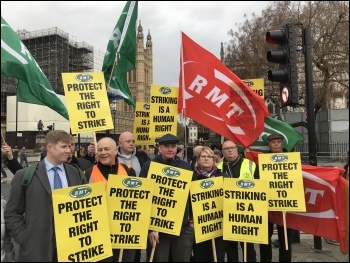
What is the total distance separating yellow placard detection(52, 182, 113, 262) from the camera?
3.31m

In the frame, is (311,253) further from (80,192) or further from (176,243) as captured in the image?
(80,192)

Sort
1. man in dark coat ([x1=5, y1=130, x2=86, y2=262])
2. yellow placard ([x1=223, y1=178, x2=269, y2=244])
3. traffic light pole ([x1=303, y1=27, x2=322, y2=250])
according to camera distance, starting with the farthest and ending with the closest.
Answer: traffic light pole ([x1=303, y1=27, x2=322, y2=250]), yellow placard ([x1=223, y1=178, x2=269, y2=244]), man in dark coat ([x1=5, y1=130, x2=86, y2=262])

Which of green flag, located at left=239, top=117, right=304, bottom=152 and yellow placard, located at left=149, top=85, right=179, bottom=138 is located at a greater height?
yellow placard, located at left=149, top=85, right=179, bottom=138

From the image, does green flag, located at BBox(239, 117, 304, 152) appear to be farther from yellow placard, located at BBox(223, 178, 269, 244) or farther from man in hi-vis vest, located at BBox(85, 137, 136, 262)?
man in hi-vis vest, located at BBox(85, 137, 136, 262)

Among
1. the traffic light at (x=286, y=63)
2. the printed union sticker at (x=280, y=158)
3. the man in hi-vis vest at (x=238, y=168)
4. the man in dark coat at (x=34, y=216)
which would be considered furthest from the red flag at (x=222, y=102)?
the man in dark coat at (x=34, y=216)

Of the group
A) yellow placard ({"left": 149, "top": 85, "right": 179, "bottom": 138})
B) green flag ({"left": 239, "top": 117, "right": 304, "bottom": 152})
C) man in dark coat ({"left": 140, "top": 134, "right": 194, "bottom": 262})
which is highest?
yellow placard ({"left": 149, "top": 85, "right": 179, "bottom": 138})

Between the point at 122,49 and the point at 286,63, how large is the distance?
9.33 feet

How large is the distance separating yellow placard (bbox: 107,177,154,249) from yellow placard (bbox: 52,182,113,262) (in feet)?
0.44

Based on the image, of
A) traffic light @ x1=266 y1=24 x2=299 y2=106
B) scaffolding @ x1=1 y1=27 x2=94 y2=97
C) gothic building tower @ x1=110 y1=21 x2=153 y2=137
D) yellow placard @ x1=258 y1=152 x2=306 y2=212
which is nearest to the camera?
yellow placard @ x1=258 y1=152 x2=306 y2=212

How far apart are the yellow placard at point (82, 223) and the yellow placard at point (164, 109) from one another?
123 inches

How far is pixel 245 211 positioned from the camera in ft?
13.6

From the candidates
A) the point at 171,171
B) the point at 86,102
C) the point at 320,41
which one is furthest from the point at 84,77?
the point at 320,41

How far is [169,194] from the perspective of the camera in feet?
13.1

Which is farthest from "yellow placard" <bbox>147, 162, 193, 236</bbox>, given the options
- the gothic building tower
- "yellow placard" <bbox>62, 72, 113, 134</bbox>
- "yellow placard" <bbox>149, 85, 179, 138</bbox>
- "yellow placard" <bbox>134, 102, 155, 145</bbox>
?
the gothic building tower
